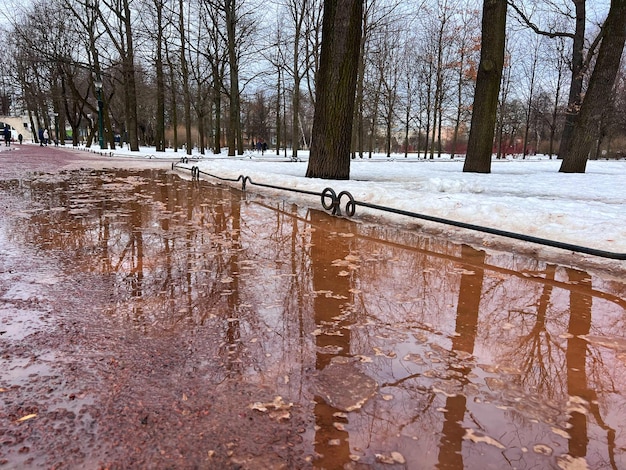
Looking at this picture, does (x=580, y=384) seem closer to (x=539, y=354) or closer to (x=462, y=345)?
(x=539, y=354)

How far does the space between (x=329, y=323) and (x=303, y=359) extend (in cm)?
59

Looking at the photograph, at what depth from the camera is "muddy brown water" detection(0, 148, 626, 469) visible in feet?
5.83

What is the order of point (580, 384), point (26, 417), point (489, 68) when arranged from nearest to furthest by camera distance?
1. point (26, 417)
2. point (580, 384)
3. point (489, 68)

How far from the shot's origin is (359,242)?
560cm

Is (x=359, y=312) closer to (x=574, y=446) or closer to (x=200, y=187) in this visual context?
(x=574, y=446)

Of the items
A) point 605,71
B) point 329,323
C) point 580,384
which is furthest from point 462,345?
point 605,71

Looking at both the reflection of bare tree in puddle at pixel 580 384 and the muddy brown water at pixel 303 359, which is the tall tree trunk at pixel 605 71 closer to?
the muddy brown water at pixel 303 359

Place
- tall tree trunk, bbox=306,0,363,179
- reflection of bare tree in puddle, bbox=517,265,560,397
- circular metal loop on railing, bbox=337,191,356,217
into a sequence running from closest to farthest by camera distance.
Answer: reflection of bare tree in puddle, bbox=517,265,560,397 → circular metal loop on railing, bbox=337,191,356,217 → tall tree trunk, bbox=306,0,363,179

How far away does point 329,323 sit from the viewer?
9.97ft

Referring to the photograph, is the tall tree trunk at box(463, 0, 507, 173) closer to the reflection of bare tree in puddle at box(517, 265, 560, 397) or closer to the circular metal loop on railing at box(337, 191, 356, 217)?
the circular metal loop on railing at box(337, 191, 356, 217)

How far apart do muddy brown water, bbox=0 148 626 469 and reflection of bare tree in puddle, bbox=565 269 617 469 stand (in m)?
0.01

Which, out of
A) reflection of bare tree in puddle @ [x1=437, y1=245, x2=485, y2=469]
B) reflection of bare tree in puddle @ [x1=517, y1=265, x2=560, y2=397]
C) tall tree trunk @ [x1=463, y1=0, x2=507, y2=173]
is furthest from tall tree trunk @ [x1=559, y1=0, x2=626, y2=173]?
reflection of bare tree in puddle @ [x1=517, y1=265, x2=560, y2=397]

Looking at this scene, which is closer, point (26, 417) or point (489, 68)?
point (26, 417)

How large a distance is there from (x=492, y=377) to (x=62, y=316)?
2.93 meters
